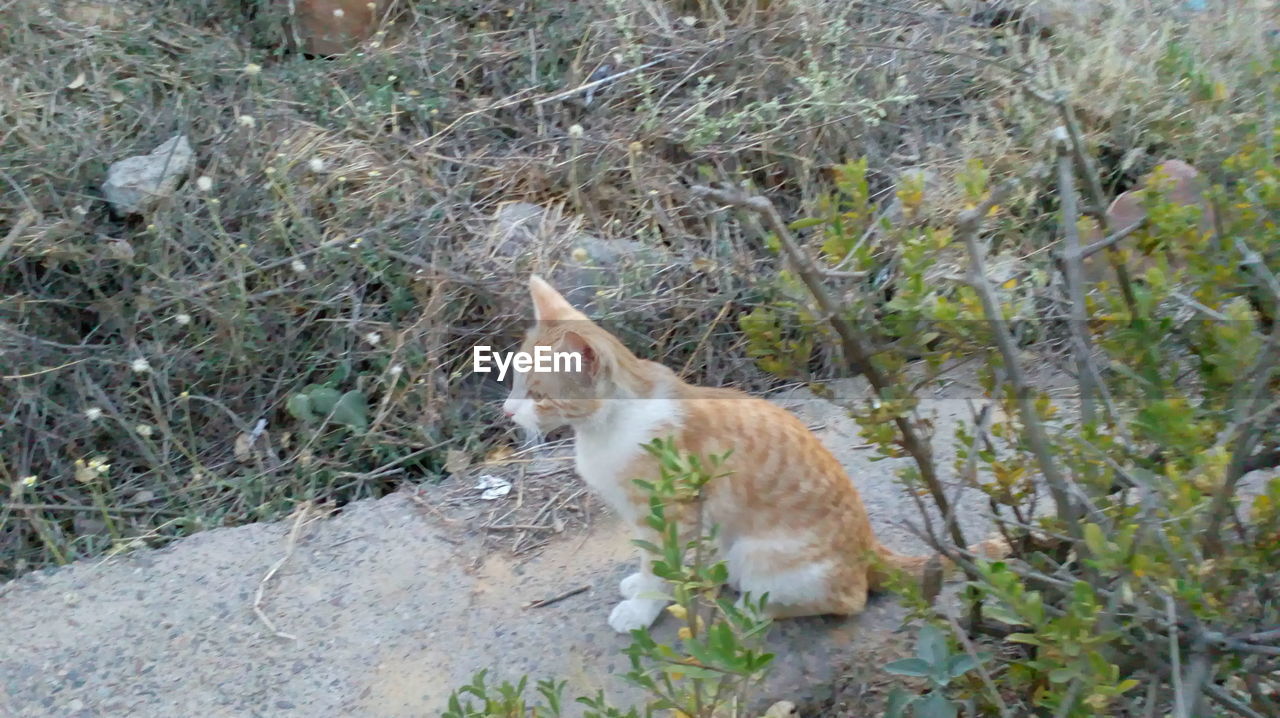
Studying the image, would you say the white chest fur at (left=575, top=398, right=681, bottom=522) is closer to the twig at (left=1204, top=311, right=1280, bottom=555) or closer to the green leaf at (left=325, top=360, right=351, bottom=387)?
the twig at (left=1204, top=311, right=1280, bottom=555)

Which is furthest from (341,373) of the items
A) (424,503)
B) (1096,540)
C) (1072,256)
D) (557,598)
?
(1096,540)

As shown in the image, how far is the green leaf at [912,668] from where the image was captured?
5.89 feet

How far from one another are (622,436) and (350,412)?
1535 mm

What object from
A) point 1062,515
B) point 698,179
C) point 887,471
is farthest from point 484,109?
point 1062,515

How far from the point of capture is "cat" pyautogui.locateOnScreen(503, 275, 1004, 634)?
2.48 m

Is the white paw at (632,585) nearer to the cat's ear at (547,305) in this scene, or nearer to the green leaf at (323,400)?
the cat's ear at (547,305)

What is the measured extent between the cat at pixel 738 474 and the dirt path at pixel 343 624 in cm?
19

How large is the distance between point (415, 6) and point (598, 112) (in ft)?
3.73

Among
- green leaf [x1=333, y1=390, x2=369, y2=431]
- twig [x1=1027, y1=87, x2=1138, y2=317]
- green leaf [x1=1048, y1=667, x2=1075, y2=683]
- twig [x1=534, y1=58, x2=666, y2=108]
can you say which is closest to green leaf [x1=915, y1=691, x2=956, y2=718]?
green leaf [x1=1048, y1=667, x2=1075, y2=683]

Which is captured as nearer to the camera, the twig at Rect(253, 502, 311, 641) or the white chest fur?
the white chest fur

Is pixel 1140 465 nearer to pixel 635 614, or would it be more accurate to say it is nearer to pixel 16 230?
pixel 635 614

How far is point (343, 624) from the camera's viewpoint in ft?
9.31

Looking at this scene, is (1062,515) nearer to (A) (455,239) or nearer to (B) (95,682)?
(B) (95,682)

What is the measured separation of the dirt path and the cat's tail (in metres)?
0.14
